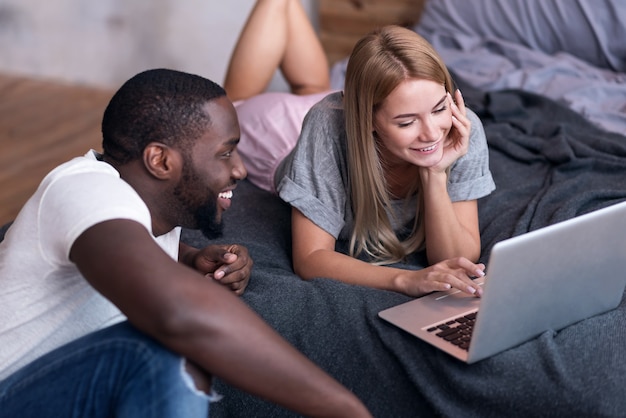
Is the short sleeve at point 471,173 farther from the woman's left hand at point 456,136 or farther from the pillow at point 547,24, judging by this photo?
the pillow at point 547,24

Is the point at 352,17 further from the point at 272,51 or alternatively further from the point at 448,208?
the point at 448,208

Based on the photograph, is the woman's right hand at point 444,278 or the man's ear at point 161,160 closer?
the man's ear at point 161,160

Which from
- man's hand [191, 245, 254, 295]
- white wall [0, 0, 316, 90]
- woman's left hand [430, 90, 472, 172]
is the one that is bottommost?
white wall [0, 0, 316, 90]

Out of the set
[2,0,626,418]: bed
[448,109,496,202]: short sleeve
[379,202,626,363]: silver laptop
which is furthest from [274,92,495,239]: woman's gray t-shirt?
[379,202,626,363]: silver laptop

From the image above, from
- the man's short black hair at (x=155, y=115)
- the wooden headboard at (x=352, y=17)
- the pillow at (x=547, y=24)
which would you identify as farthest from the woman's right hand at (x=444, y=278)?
the wooden headboard at (x=352, y=17)

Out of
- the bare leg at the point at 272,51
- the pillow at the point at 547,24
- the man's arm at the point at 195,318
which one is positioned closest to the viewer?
the man's arm at the point at 195,318

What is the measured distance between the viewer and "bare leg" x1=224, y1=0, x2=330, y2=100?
2418mm

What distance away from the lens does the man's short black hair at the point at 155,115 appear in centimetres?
126

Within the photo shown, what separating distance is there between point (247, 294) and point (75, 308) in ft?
1.28

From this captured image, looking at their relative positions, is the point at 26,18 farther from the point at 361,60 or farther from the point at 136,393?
the point at 136,393

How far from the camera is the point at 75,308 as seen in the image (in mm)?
1221

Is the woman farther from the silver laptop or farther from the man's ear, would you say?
the man's ear

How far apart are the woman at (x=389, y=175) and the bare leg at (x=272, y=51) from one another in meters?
0.62

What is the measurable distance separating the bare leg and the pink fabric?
18cm
